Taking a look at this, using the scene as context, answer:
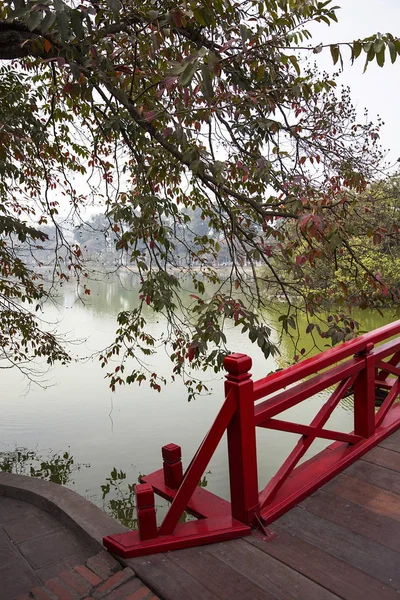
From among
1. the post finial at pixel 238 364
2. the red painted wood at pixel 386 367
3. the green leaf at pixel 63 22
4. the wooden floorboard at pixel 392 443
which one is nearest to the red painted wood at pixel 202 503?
the post finial at pixel 238 364

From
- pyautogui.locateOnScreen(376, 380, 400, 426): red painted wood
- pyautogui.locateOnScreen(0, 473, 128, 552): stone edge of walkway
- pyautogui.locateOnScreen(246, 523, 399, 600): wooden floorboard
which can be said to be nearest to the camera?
pyautogui.locateOnScreen(246, 523, 399, 600): wooden floorboard

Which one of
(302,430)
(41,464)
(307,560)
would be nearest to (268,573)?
(307,560)

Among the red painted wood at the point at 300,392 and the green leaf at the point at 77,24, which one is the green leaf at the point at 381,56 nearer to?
the green leaf at the point at 77,24

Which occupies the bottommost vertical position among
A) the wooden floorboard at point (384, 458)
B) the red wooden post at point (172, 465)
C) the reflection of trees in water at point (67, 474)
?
the reflection of trees in water at point (67, 474)

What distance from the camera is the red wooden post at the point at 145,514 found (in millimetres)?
2006

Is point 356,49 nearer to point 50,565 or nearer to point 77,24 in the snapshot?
point 77,24

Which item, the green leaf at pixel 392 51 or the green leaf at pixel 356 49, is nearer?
the green leaf at pixel 392 51

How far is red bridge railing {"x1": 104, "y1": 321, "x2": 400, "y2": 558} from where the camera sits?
1.98 meters

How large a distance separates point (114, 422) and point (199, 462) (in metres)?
5.75

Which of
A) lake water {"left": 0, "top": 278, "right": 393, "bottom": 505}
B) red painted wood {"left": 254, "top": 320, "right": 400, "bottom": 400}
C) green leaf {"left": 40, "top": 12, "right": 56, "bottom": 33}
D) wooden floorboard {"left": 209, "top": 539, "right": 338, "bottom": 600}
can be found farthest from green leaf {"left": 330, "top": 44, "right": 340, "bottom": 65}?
lake water {"left": 0, "top": 278, "right": 393, "bottom": 505}

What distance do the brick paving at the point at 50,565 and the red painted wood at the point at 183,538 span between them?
0.08m

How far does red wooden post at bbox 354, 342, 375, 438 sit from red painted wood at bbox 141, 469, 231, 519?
1.05 metres

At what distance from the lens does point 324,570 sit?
1.82 metres

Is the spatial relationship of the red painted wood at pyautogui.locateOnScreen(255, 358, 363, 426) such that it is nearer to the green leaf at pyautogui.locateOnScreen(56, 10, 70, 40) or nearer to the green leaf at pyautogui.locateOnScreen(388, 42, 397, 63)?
the green leaf at pyautogui.locateOnScreen(388, 42, 397, 63)
